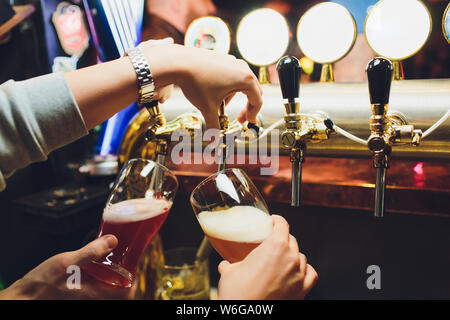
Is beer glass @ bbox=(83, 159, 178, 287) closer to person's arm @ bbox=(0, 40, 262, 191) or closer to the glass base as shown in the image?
the glass base

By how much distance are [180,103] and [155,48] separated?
1.73 ft

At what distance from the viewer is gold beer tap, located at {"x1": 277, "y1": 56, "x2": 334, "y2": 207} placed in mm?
842

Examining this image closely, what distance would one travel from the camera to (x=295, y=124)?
2.92ft

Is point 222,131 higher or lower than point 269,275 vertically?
higher

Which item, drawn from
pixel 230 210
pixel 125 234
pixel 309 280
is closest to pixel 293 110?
pixel 230 210

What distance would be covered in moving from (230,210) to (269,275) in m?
0.21

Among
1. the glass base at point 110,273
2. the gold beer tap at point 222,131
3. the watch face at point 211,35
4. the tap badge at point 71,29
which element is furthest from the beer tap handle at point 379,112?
the tap badge at point 71,29

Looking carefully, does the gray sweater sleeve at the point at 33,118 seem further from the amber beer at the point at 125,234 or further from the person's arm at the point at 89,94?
the amber beer at the point at 125,234

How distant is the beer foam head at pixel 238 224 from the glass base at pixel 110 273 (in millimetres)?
248

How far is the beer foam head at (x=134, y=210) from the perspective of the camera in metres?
0.87

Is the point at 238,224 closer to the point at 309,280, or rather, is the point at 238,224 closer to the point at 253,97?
the point at 309,280

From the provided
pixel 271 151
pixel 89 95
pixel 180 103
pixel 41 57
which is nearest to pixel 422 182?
pixel 271 151

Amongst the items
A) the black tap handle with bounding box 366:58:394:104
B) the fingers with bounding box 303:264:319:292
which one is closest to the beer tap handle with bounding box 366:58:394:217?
the black tap handle with bounding box 366:58:394:104
